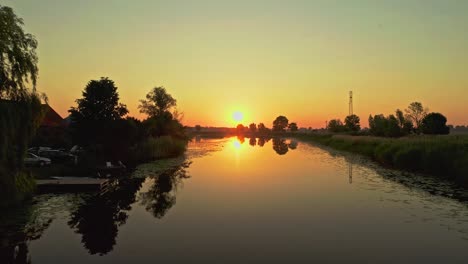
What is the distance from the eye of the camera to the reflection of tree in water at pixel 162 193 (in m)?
22.3

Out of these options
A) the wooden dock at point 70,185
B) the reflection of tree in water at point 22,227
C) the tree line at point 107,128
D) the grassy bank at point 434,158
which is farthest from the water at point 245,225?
the tree line at point 107,128

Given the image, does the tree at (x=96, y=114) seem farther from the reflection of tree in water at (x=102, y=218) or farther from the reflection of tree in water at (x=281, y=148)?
the reflection of tree in water at (x=281, y=148)

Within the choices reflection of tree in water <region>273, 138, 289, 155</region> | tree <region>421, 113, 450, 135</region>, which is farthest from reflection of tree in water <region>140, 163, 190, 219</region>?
tree <region>421, 113, 450, 135</region>

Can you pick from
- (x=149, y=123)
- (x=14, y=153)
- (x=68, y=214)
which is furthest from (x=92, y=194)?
(x=149, y=123)

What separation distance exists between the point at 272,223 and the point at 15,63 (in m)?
15.6

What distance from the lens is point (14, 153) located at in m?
18.8

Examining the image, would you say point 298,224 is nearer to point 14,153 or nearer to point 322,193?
point 322,193

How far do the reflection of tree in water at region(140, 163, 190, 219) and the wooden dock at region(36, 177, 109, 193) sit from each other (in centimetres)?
360

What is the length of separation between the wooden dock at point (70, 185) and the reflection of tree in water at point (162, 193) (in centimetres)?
360

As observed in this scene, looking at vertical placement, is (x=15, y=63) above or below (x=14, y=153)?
above

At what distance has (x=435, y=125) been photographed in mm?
91875

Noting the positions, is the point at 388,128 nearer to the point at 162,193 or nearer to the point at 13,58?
the point at 162,193

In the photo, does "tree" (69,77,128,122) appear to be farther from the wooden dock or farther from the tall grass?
the wooden dock

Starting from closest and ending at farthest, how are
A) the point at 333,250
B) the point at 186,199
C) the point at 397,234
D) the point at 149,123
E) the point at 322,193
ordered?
the point at 333,250 → the point at 397,234 → the point at 186,199 → the point at 322,193 → the point at 149,123
